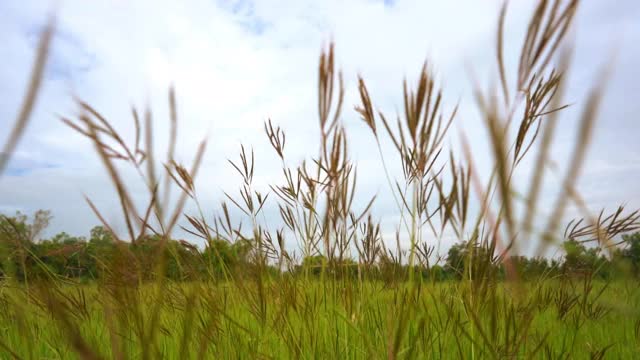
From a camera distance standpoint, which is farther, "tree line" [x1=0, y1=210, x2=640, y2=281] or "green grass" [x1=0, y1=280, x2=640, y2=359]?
"green grass" [x1=0, y1=280, x2=640, y2=359]

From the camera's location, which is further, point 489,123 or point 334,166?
point 334,166

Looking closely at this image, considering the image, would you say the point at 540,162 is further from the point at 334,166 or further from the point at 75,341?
the point at 334,166

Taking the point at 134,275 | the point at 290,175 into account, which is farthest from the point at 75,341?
the point at 290,175

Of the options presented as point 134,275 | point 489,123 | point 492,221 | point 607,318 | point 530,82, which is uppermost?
point 530,82

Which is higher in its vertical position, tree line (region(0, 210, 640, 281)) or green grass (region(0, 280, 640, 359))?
tree line (region(0, 210, 640, 281))

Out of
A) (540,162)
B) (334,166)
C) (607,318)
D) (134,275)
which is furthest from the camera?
(607,318)

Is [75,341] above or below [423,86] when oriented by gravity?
below

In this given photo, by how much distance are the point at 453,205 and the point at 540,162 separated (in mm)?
387

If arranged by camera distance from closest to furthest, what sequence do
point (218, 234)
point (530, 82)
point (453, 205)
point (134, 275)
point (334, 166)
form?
point (134, 275)
point (530, 82)
point (453, 205)
point (334, 166)
point (218, 234)

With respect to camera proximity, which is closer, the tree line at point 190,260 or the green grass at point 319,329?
the tree line at point 190,260

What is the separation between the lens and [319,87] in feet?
3.58

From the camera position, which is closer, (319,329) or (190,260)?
(190,260)

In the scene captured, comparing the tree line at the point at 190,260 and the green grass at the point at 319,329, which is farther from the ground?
the tree line at the point at 190,260

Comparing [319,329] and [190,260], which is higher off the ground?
[190,260]
